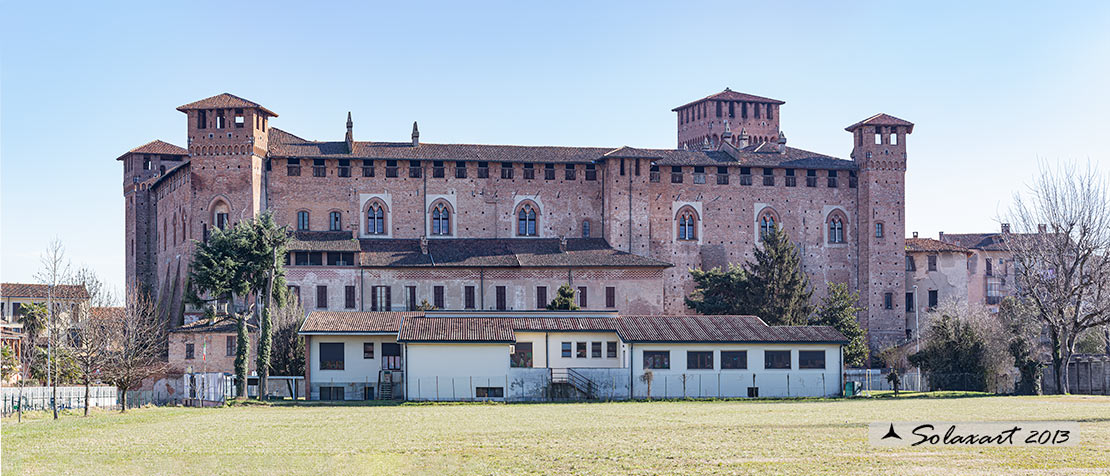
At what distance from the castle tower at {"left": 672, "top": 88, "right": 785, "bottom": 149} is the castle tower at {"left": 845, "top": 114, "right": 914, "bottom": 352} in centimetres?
1707

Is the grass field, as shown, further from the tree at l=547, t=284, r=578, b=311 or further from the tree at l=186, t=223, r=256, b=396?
the tree at l=547, t=284, r=578, b=311

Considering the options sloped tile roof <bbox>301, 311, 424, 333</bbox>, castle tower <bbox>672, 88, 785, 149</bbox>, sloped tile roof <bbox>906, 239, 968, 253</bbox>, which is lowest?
sloped tile roof <bbox>301, 311, 424, 333</bbox>

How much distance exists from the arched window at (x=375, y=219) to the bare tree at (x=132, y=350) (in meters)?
12.5

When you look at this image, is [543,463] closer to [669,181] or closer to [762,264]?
[762,264]

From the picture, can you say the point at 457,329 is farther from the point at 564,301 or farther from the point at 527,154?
the point at 527,154

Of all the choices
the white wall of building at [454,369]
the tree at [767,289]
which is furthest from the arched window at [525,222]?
the white wall of building at [454,369]

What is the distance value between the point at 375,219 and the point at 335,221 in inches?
91.4

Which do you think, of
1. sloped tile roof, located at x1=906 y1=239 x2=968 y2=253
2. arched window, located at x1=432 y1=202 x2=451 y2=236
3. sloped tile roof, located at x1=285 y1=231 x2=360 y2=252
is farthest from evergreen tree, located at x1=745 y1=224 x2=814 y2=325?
sloped tile roof, located at x1=285 y1=231 x2=360 y2=252

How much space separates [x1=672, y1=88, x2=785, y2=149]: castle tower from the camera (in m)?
95.8

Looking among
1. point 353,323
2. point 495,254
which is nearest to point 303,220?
point 495,254

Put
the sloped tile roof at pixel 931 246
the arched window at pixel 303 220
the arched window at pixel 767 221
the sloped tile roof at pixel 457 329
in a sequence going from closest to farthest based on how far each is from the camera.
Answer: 1. the sloped tile roof at pixel 457 329
2. the arched window at pixel 303 220
3. the arched window at pixel 767 221
4. the sloped tile roof at pixel 931 246

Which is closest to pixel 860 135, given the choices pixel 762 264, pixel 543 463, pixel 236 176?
pixel 762 264

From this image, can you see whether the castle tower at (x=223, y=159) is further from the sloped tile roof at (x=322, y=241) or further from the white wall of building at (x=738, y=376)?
the white wall of building at (x=738, y=376)

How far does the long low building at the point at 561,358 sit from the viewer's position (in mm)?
49000
